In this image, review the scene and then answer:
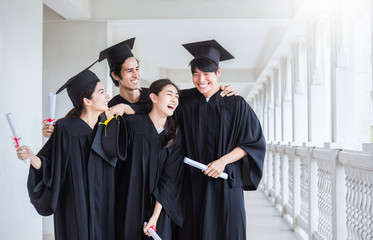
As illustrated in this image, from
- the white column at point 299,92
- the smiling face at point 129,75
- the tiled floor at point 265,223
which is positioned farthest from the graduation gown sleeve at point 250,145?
the white column at point 299,92

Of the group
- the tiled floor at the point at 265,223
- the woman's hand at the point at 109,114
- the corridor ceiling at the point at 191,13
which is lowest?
the tiled floor at the point at 265,223

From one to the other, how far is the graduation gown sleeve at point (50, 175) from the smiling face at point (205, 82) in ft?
3.25

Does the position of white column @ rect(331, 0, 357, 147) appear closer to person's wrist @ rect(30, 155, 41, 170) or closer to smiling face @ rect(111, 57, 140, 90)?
smiling face @ rect(111, 57, 140, 90)

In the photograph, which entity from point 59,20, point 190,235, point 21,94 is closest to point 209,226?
point 190,235

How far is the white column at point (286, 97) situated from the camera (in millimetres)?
10398

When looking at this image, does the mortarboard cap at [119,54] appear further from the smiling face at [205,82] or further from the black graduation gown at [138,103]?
the smiling face at [205,82]

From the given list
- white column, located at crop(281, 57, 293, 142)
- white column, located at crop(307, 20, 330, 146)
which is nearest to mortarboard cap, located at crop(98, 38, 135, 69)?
white column, located at crop(307, 20, 330, 146)

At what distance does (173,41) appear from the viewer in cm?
1108

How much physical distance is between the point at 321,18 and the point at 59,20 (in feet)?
13.0

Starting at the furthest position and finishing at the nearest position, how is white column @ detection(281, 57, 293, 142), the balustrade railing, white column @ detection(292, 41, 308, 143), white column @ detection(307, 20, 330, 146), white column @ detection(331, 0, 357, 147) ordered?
white column @ detection(281, 57, 293, 142) < white column @ detection(292, 41, 308, 143) < white column @ detection(307, 20, 330, 146) < white column @ detection(331, 0, 357, 147) < the balustrade railing

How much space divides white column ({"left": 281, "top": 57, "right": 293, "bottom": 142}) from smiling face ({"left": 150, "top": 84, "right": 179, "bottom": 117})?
7464mm

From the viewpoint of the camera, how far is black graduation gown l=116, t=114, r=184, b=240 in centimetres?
310

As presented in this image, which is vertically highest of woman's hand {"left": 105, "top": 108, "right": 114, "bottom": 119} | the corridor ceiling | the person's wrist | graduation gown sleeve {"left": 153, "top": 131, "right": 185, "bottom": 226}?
the corridor ceiling

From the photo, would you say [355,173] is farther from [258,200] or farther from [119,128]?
[258,200]
